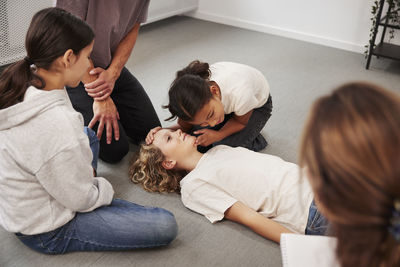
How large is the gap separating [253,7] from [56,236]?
2.93 metres

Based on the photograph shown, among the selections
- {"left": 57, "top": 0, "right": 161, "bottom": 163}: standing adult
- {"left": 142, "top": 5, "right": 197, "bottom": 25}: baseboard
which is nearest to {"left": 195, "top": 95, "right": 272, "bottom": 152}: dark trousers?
{"left": 57, "top": 0, "right": 161, "bottom": 163}: standing adult

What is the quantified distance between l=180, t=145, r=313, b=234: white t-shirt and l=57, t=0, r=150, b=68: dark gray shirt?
67 cm

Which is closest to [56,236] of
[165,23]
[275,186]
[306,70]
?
[275,186]

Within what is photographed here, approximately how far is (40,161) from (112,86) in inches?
27.9

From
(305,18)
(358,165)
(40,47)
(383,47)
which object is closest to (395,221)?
(358,165)

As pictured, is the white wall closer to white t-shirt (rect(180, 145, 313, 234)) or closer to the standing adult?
the standing adult

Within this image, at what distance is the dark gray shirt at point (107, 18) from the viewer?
1.76 m

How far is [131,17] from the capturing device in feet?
6.40

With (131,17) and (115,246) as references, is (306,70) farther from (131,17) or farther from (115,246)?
(115,246)

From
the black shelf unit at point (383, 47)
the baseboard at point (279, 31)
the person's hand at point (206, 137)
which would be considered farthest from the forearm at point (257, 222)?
the baseboard at point (279, 31)

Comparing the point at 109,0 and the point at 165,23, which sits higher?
the point at 109,0

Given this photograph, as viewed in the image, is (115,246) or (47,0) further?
(47,0)

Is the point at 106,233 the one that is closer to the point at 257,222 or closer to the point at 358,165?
the point at 257,222

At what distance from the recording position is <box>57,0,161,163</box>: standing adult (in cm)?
181
